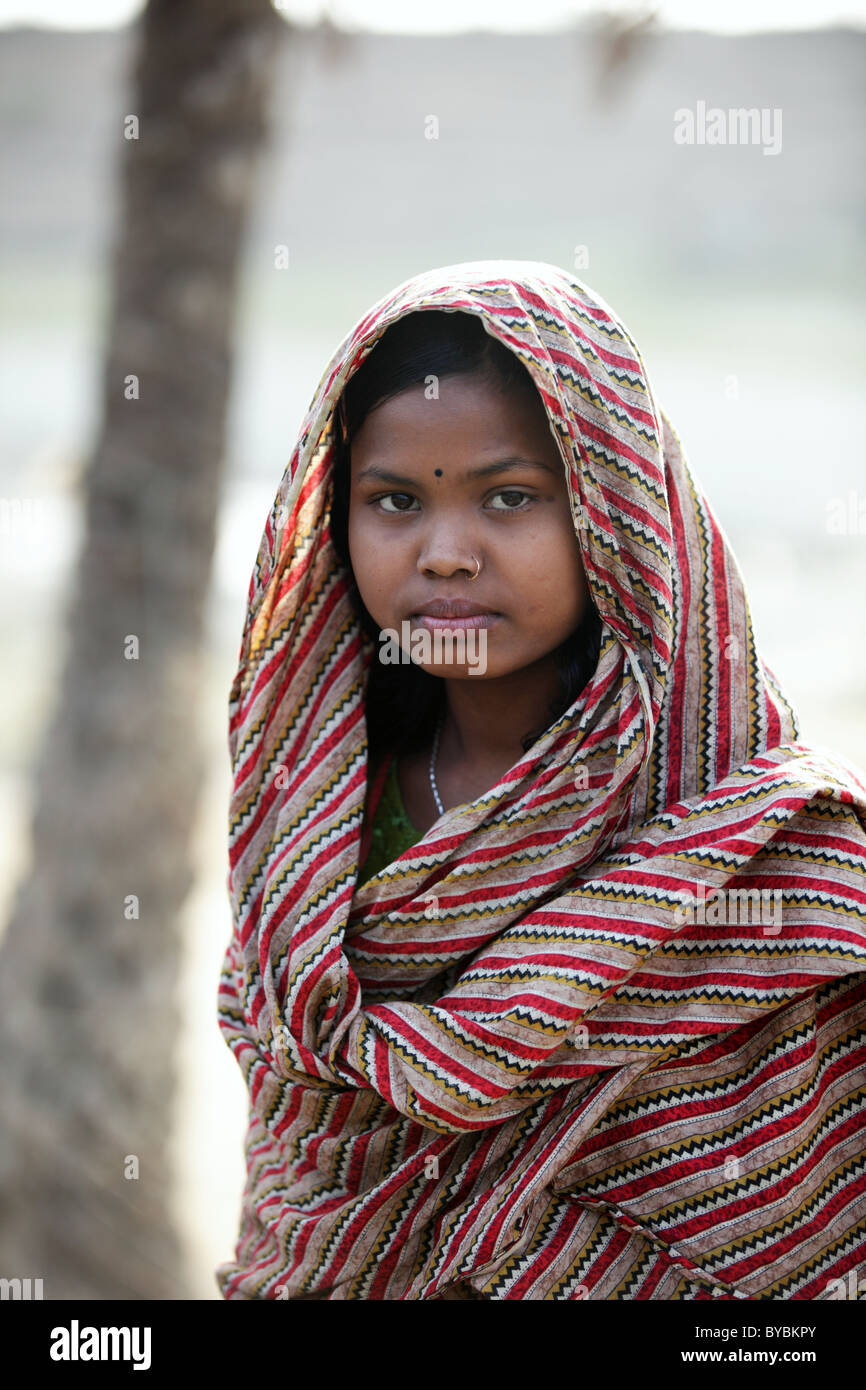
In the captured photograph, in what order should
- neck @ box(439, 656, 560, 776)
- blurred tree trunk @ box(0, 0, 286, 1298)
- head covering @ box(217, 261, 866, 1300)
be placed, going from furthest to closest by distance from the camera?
blurred tree trunk @ box(0, 0, 286, 1298), neck @ box(439, 656, 560, 776), head covering @ box(217, 261, 866, 1300)

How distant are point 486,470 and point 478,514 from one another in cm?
5

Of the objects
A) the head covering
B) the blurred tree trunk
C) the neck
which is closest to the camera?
the head covering

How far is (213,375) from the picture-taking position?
3469mm

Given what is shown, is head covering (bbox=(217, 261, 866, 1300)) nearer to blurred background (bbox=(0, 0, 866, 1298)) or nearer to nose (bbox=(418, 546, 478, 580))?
nose (bbox=(418, 546, 478, 580))

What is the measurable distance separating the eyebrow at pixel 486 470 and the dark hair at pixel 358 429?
9cm

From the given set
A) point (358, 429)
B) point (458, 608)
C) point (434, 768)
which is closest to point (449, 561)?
point (458, 608)

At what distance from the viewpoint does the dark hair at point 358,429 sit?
156 centimetres

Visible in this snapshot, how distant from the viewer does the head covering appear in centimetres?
149

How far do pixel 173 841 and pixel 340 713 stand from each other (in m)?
1.95

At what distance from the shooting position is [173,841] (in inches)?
142

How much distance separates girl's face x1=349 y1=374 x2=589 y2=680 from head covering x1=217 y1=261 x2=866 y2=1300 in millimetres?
48

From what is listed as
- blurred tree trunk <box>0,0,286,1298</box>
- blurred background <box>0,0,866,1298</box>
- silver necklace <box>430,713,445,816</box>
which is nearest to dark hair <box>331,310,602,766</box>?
silver necklace <box>430,713,445,816</box>
